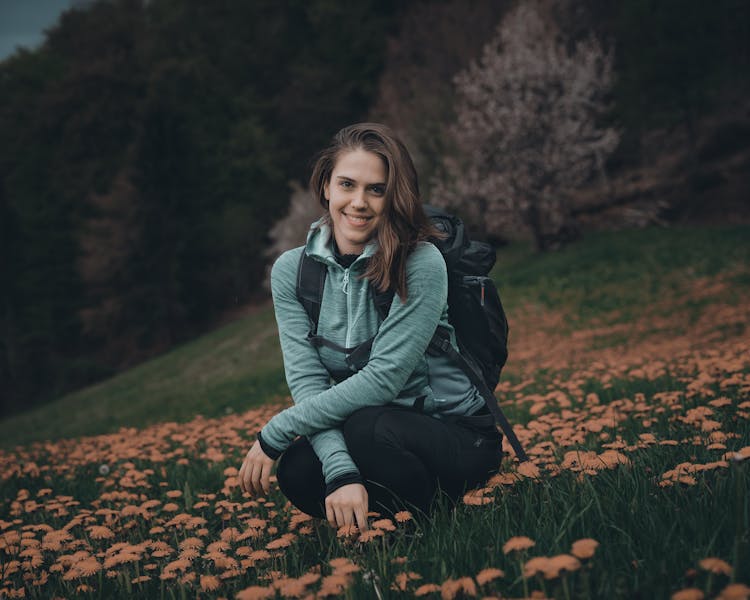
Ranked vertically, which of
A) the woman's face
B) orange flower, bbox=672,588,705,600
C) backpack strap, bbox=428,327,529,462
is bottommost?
orange flower, bbox=672,588,705,600

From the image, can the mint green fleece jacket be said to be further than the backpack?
No

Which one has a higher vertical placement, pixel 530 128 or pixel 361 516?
pixel 530 128

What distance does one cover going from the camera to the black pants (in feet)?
7.18

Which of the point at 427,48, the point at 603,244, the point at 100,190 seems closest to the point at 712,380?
the point at 603,244

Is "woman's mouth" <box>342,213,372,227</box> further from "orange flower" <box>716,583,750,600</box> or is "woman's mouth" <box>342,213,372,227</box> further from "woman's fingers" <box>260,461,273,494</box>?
"orange flower" <box>716,583,750,600</box>

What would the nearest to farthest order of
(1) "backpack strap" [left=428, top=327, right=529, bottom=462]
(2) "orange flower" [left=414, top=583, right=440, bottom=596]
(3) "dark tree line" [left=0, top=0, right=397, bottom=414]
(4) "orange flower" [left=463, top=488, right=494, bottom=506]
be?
(2) "orange flower" [left=414, top=583, right=440, bottom=596]
(4) "orange flower" [left=463, top=488, right=494, bottom=506]
(1) "backpack strap" [left=428, top=327, right=529, bottom=462]
(3) "dark tree line" [left=0, top=0, right=397, bottom=414]

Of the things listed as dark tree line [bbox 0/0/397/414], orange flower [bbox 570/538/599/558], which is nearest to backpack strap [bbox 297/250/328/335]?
orange flower [bbox 570/538/599/558]

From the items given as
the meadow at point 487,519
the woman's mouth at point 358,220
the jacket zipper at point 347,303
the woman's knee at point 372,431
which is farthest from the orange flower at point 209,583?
the woman's mouth at point 358,220

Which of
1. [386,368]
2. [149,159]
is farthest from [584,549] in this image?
[149,159]

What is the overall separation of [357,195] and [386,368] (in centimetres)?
68

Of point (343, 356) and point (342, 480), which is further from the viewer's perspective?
point (343, 356)

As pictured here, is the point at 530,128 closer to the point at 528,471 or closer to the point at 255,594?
the point at 528,471

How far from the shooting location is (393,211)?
239 centimetres

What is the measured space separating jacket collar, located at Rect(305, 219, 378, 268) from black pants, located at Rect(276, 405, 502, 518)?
1.99 ft
